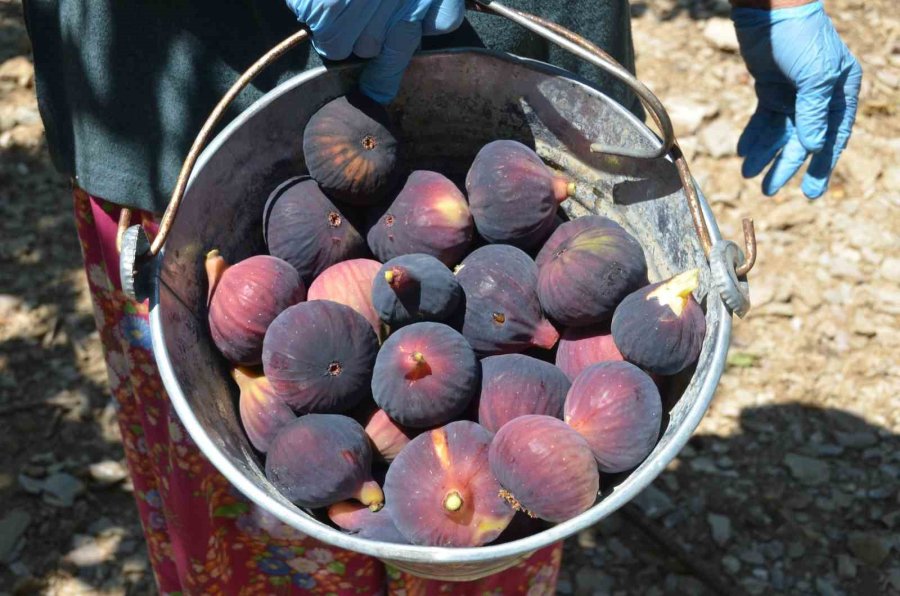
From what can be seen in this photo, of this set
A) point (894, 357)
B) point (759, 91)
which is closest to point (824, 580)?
point (894, 357)

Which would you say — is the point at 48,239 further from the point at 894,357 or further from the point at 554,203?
the point at 894,357

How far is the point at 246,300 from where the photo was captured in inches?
51.4

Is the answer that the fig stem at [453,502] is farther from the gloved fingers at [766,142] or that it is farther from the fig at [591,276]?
the gloved fingers at [766,142]

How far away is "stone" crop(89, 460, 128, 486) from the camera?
9.02ft

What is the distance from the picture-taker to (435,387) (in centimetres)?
126

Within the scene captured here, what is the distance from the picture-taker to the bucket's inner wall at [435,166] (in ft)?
4.20

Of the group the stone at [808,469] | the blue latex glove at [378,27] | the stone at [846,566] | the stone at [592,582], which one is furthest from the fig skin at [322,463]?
the stone at [808,469]

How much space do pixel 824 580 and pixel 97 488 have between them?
6.35 feet

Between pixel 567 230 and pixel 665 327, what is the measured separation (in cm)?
24

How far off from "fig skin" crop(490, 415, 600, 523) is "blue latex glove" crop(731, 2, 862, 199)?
2.80 ft

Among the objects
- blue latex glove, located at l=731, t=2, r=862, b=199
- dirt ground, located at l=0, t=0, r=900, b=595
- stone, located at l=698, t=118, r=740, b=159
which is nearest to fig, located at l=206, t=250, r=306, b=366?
blue latex glove, located at l=731, t=2, r=862, b=199

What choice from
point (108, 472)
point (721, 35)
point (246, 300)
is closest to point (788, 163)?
point (246, 300)

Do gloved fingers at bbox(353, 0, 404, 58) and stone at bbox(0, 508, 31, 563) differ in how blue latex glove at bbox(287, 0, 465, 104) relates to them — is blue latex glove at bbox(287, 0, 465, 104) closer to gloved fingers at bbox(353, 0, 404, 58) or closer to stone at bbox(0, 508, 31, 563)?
gloved fingers at bbox(353, 0, 404, 58)

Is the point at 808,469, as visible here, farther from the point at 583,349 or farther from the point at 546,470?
the point at 546,470
